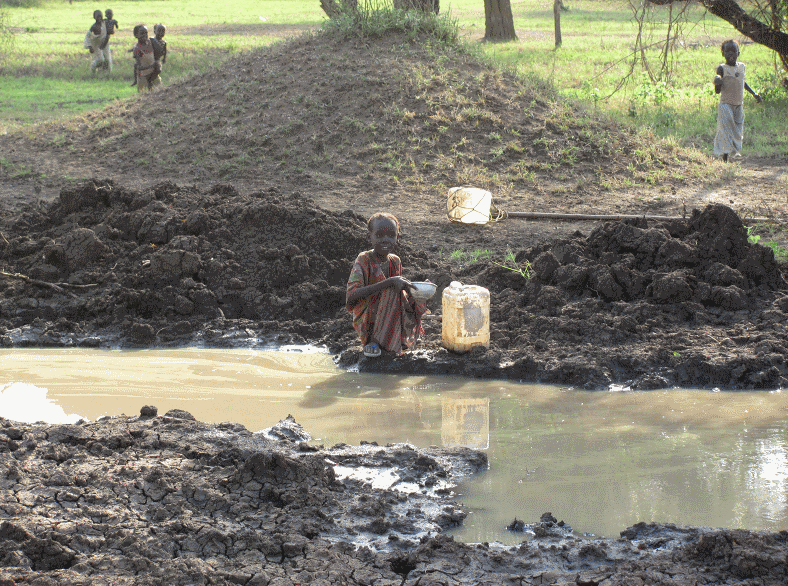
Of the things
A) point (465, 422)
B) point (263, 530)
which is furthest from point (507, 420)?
point (263, 530)

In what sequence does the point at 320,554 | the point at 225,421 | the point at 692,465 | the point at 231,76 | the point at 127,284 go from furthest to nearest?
the point at 231,76 → the point at 127,284 → the point at 225,421 → the point at 692,465 → the point at 320,554

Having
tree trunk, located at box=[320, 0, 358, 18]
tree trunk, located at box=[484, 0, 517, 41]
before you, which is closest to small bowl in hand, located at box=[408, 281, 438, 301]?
tree trunk, located at box=[320, 0, 358, 18]

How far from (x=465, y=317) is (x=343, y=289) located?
1.36 meters

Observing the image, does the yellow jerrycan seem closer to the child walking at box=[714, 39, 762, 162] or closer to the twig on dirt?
the twig on dirt

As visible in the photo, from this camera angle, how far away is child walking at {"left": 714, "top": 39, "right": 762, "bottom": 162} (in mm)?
10602

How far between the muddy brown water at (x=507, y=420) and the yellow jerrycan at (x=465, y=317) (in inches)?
11.9

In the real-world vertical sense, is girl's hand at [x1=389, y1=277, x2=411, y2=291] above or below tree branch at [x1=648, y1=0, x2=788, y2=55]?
below

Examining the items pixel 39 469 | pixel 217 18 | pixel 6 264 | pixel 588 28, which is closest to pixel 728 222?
pixel 39 469

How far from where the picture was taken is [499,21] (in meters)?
20.3

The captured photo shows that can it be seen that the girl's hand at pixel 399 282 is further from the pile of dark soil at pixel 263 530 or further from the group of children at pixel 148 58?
the group of children at pixel 148 58

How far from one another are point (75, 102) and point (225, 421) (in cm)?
1154

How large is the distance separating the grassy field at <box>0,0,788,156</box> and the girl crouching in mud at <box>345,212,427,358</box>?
8.54 feet

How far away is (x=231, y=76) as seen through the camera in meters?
12.0

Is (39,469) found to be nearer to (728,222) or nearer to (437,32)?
(728,222)
